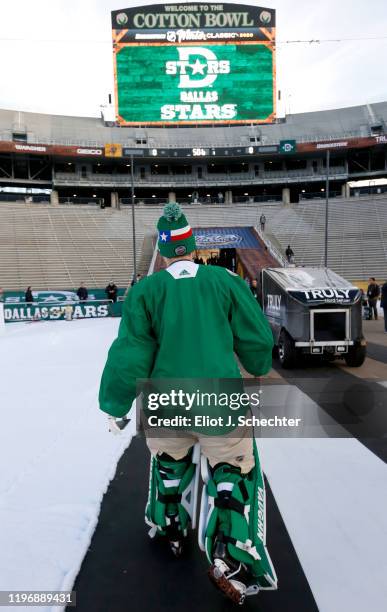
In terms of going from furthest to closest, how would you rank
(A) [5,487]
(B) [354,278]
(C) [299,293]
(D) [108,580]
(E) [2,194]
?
(E) [2,194], (B) [354,278], (C) [299,293], (A) [5,487], (D) [108,580]

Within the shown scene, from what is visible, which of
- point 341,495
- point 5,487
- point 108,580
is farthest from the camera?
point 5,487

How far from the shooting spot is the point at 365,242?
31.6m

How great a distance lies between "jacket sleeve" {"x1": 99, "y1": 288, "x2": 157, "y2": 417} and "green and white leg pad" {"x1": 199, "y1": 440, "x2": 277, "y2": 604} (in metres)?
0.52

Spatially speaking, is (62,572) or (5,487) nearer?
(62,572)

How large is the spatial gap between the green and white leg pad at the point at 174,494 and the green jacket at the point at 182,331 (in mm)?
417

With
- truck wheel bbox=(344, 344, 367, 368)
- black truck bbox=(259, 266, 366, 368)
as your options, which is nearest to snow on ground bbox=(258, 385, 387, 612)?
black truck bbox=(259, 266, 366, 368)

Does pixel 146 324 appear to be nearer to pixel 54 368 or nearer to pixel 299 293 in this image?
pixel 299 293

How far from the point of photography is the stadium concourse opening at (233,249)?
28.9 m

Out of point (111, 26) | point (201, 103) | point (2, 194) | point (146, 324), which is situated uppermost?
point (111, 26)

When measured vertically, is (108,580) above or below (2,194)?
below

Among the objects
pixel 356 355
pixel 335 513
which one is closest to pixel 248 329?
pixel 335 513

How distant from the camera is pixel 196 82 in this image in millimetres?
31953

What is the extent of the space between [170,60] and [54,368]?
104ft

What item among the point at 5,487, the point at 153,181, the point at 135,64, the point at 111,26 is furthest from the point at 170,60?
the point at 5,487
